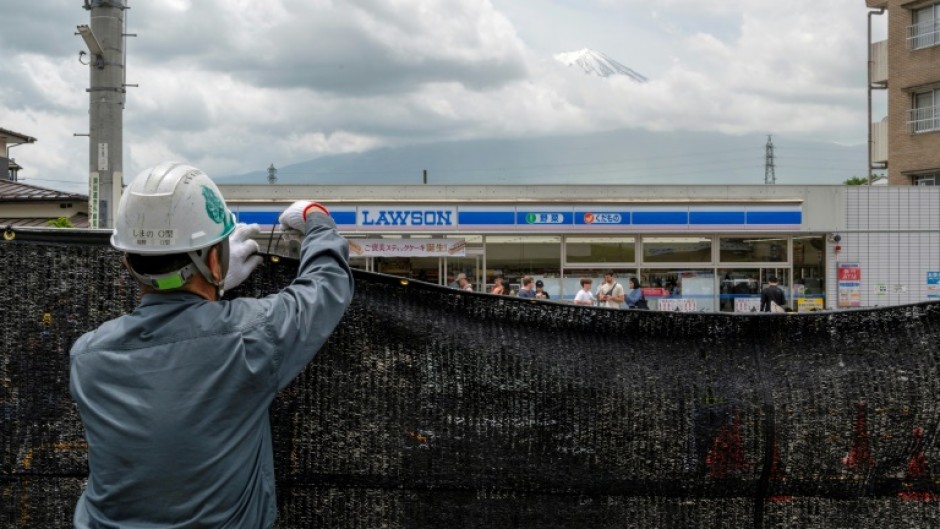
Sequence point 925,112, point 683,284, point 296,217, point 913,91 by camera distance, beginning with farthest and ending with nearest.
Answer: point 913,91
point 925,112
point 683,284
point 296,217

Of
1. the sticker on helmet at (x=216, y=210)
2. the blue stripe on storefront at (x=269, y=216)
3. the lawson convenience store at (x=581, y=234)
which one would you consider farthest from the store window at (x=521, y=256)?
the sticker on helmet at (x=216, y=210)

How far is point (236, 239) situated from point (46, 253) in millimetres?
674

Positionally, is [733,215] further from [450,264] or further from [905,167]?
[905,167]

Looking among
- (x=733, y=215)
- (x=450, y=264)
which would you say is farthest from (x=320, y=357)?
(x=733, y=215)

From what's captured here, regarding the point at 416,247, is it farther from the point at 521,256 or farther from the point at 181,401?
the point at 181,401

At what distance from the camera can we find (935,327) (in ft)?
9.16

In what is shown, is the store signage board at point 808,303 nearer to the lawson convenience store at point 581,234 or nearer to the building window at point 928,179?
the lawson convenience store at point 581,234

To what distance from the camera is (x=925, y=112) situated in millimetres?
32375

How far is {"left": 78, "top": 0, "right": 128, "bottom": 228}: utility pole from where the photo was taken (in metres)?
9.43

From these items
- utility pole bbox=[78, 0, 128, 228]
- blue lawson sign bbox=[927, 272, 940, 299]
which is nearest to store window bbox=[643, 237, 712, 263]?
blue lawson sign bbox=[927, 272, 940, 299]

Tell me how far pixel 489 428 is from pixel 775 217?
79.0ft

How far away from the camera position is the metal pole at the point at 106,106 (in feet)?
31.0

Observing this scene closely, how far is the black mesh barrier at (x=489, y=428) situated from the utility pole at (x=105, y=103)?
7193 millimetres

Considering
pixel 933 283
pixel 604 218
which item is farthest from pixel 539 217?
pixel 933 283
